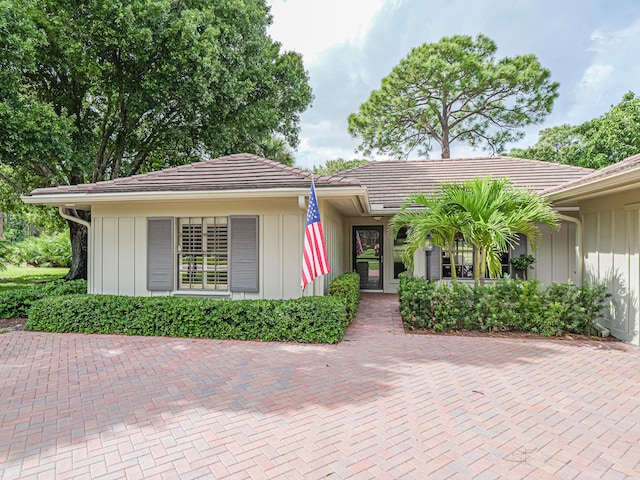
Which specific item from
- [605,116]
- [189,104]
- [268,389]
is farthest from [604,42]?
[268,389]

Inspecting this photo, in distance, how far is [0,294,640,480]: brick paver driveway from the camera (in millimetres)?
2770

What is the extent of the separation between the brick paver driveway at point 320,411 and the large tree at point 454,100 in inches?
722

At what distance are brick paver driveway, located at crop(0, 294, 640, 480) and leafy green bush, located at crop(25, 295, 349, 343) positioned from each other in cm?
33

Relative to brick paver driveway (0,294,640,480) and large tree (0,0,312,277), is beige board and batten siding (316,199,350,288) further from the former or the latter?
large tree (0,0,312,277)

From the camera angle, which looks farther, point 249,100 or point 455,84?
point 455,84

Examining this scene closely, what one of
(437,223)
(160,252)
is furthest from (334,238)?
(160,252)

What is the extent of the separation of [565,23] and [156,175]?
18.1 meters

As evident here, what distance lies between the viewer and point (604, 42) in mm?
15258

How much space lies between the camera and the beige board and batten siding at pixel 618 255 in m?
5.84

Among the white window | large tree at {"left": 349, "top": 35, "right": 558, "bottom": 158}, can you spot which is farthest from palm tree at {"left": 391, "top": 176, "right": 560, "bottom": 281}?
large tree at {"left": 349, "top": 35, "right": 558, "bottom": 158}

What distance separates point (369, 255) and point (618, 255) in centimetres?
662

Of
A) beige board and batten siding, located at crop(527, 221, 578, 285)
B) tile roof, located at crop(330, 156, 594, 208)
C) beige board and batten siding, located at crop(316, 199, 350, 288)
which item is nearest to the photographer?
beige board and batten siding, located at crop(316, 199, 350, 288)

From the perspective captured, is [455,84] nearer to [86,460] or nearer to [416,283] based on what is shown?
[416,283]

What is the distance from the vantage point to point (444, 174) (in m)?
12.2
